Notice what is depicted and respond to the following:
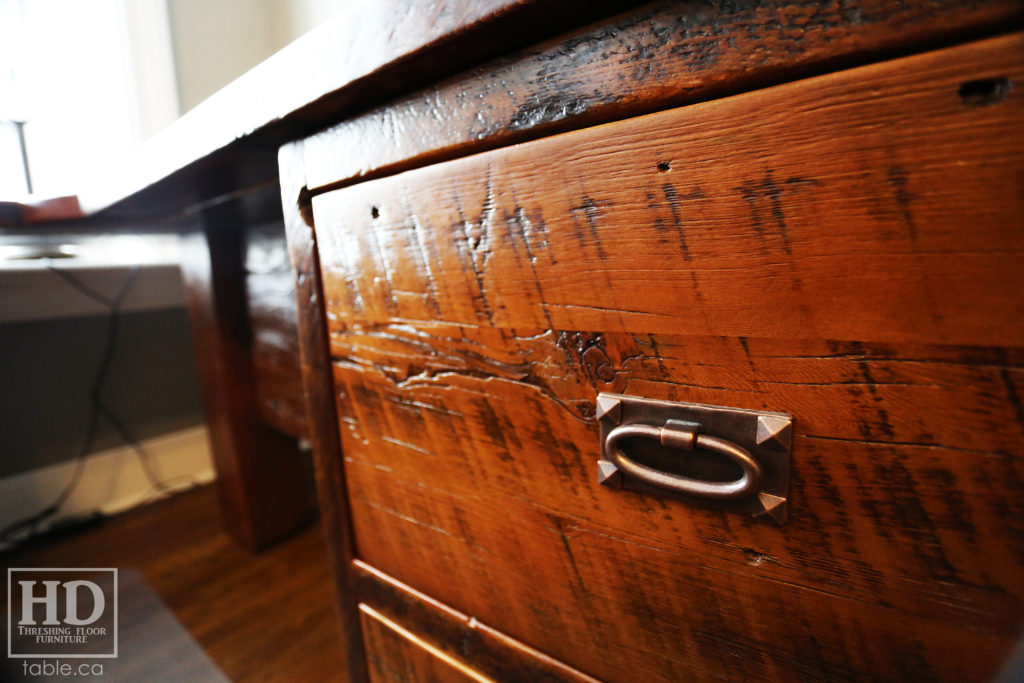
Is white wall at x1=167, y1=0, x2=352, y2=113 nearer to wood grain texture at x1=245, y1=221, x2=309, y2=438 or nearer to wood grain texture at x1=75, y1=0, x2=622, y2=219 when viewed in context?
wood grain texture at x1=245, y1=221, x2=309, y2=438

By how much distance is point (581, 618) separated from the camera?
378 millimetres

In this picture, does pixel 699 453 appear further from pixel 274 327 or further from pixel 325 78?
pixel 274 327

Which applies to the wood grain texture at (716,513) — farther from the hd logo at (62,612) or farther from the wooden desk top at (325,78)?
the hd logo at (62,612)

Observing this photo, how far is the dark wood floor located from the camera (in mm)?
820

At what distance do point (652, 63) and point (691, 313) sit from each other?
0.48ft

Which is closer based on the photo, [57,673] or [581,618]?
[581,618]

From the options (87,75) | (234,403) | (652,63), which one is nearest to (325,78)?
(652,63)

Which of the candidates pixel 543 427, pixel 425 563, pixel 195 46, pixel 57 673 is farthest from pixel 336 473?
pixel 195 46

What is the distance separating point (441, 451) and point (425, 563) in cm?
13

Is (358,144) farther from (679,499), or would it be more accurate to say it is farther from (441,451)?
(679,499)

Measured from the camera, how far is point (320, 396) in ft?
1.76

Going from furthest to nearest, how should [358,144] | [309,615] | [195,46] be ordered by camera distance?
[195,46] → [309,615] → [358,144]

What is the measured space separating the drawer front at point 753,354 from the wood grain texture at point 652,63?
0.04 ft

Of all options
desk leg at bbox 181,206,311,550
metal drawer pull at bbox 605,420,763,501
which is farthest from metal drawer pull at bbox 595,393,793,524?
desk leg at bbox 181,206,311,550
